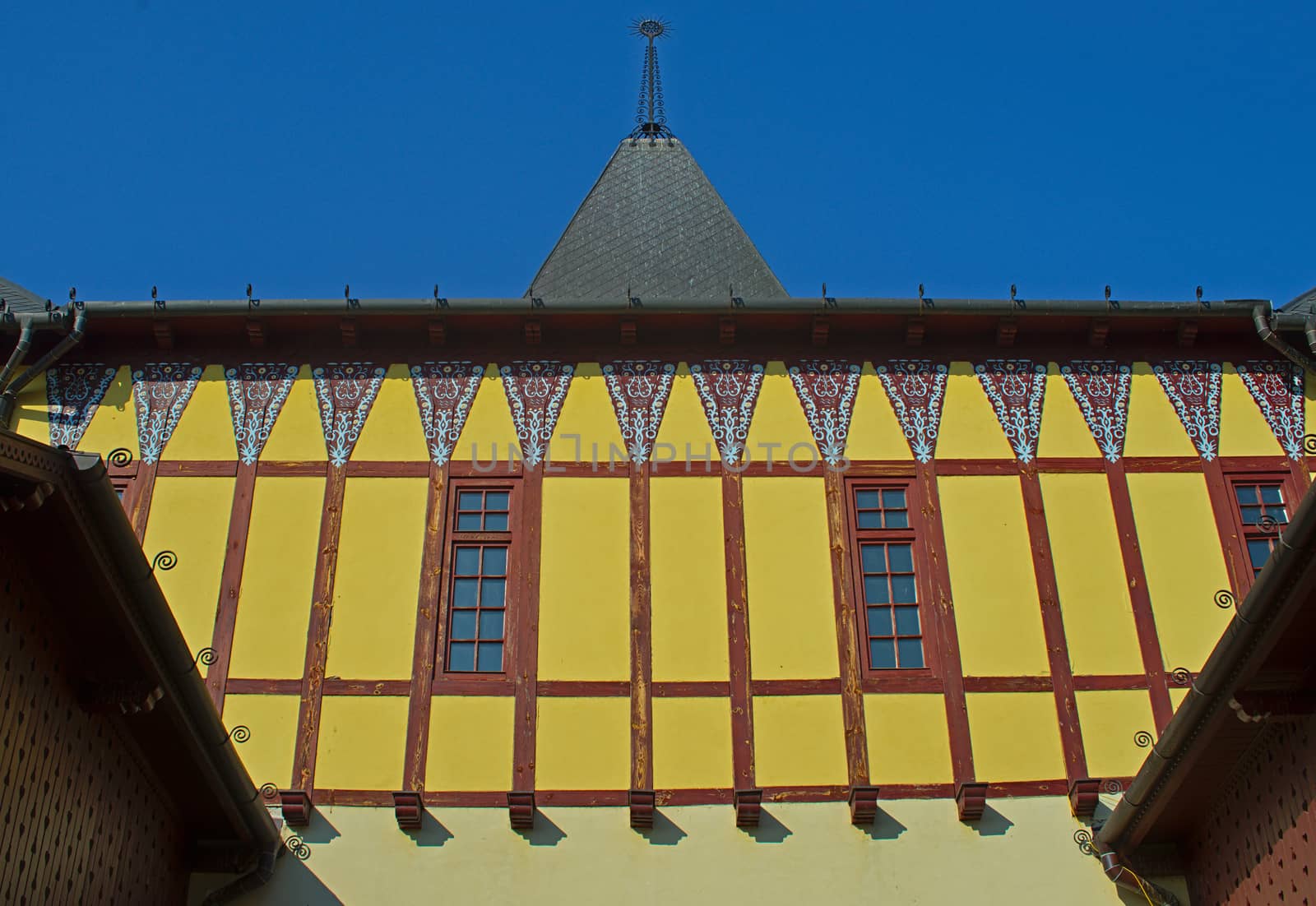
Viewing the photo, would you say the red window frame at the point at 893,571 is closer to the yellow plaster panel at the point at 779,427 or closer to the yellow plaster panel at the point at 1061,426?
the yellow plaster panel at the point at 779,427

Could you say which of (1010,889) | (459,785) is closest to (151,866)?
(459,785)

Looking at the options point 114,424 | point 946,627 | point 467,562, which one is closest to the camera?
point 946,627

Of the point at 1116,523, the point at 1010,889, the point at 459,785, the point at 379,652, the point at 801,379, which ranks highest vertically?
the point at 801,379

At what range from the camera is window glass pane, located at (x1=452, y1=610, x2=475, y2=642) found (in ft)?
38.5

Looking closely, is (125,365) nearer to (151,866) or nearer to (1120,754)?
(151,866)

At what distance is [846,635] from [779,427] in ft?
6.39

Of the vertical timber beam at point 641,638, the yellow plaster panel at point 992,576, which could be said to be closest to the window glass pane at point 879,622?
the yellow plaster panel at point 992,576

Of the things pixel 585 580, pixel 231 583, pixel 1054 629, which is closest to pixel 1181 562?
pixel 1054 629

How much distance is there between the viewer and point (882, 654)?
461 inches

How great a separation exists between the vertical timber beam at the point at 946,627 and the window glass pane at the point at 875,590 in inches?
14.6

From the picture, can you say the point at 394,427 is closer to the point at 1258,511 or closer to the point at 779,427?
the point at 779,427

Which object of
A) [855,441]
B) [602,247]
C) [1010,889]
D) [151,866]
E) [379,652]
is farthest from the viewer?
[602,247]

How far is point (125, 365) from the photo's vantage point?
42.1 ft

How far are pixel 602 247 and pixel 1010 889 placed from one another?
842cm
